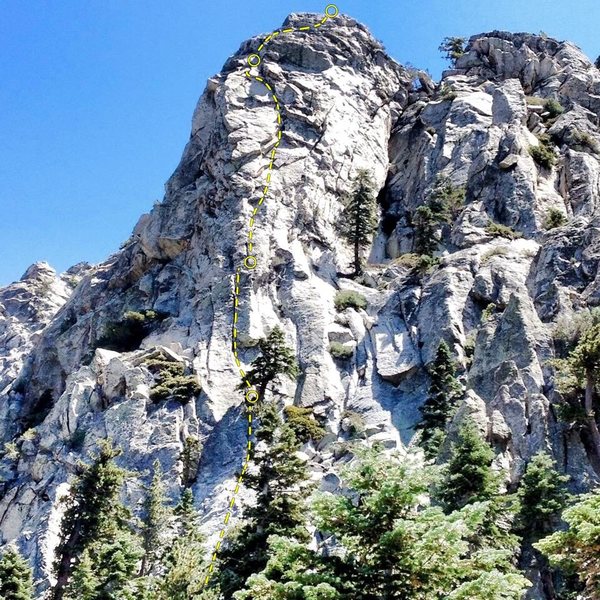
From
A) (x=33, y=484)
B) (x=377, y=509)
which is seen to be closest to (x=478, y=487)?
(x=377, y=509)

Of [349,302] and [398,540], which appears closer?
[398,540]

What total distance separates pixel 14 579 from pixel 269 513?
10382 millimetres

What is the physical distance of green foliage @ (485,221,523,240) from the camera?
5147 cm

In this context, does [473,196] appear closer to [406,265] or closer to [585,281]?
[406,265]

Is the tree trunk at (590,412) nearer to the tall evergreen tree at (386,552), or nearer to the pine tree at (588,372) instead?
the pine tree at (588,372)

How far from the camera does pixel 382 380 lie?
42.9m

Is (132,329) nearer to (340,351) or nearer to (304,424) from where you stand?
(340,351)

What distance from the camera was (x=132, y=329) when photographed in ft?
179

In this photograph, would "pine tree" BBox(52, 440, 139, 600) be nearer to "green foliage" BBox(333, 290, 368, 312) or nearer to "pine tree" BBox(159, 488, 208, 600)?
"pine tree" BBox(159, 488, 208, 600)

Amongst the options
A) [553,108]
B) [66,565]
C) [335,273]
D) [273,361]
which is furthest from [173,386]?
[553,108]

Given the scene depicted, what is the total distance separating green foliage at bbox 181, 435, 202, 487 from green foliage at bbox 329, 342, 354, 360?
12.2 metres

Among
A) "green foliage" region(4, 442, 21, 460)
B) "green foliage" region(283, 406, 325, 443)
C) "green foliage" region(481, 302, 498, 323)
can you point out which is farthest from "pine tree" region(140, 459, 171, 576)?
"green foliage" region(481, 302, 498, 323)

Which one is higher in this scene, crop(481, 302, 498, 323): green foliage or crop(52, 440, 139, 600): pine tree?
crop(481, 302, 498, 323): green foliage

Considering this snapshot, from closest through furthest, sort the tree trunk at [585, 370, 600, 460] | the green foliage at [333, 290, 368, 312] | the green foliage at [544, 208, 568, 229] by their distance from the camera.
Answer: the tree trunk at [585, 370, 600, 460], the green foliage at [333, 290, 368, 312], the green foliage at [544, 208, 568, 229]
